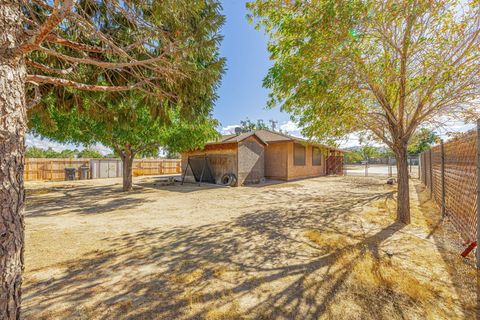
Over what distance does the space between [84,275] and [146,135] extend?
754 cm

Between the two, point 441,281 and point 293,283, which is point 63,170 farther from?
point 441,281

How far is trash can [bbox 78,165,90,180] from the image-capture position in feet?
63.0

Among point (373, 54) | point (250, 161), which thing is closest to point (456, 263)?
point (373, 54)

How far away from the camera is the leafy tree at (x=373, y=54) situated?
3.75m

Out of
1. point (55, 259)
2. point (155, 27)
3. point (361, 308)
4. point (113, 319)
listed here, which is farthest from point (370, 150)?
point (55, 259)

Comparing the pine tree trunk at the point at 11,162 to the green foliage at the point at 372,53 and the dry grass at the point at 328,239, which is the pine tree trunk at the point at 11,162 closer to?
the green foliage at the point at 372,53

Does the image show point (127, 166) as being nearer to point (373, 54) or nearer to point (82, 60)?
point (82, 60)

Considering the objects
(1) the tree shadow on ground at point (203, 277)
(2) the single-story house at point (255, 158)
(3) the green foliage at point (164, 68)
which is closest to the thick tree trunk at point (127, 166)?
(2) the single-story house at point (255, 158)

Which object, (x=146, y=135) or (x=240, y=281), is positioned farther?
(x=146, y=135)

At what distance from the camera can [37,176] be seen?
702 inches

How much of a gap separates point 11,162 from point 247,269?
2.90 meters

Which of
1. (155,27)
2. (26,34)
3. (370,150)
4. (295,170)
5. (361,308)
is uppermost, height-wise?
(155,27)

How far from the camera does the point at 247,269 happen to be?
3062mm

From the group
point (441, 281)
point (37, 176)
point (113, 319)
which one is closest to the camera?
point (113, 319)
